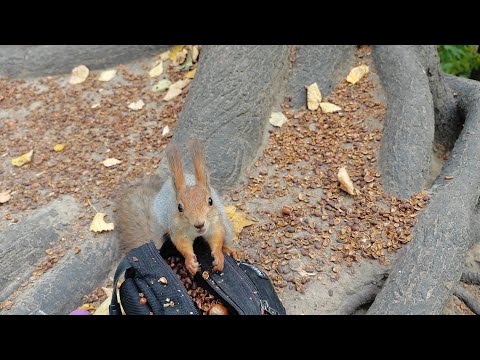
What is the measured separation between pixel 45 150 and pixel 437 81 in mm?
2576

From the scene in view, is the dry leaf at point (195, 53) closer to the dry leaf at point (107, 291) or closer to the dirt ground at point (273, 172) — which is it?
the dirt ground at point (273, 172)

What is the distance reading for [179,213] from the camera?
2.18m

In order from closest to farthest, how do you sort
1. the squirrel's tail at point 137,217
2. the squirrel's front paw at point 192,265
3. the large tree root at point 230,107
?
the squirrel's front paw at point 192,265 < the squirrel's tail at point 137,217 < the large tree root at point 230,107

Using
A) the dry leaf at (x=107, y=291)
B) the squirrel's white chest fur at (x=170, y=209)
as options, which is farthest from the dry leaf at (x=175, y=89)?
the dry leaf at (x=107, y=291)

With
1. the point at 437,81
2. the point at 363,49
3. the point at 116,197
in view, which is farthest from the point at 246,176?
the point at 437,81

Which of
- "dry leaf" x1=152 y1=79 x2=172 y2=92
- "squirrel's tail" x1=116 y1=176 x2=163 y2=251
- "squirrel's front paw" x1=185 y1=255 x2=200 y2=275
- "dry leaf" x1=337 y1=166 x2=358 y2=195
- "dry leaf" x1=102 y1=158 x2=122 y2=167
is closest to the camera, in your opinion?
"squirrel's front paw" x1=185 y1=255 x2=200 y2=275

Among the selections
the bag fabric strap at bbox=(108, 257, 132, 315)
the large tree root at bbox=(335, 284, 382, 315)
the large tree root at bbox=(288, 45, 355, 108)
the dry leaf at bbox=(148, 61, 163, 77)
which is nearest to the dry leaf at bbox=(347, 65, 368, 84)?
the large tree root at bbox=(288, 45, 355, 108)

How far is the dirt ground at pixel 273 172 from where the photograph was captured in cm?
242

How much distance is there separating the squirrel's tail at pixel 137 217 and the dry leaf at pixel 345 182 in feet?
3.06

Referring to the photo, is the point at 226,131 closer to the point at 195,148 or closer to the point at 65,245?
the point at 195,148

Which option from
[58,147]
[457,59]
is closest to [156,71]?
[58,147]

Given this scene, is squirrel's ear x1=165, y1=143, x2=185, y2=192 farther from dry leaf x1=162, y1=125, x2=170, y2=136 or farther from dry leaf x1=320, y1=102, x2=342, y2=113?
dry leaf x1=320, y1=102, x2=342, y2=113

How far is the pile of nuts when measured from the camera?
2.01m

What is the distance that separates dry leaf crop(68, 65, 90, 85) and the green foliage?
3.16 meters
